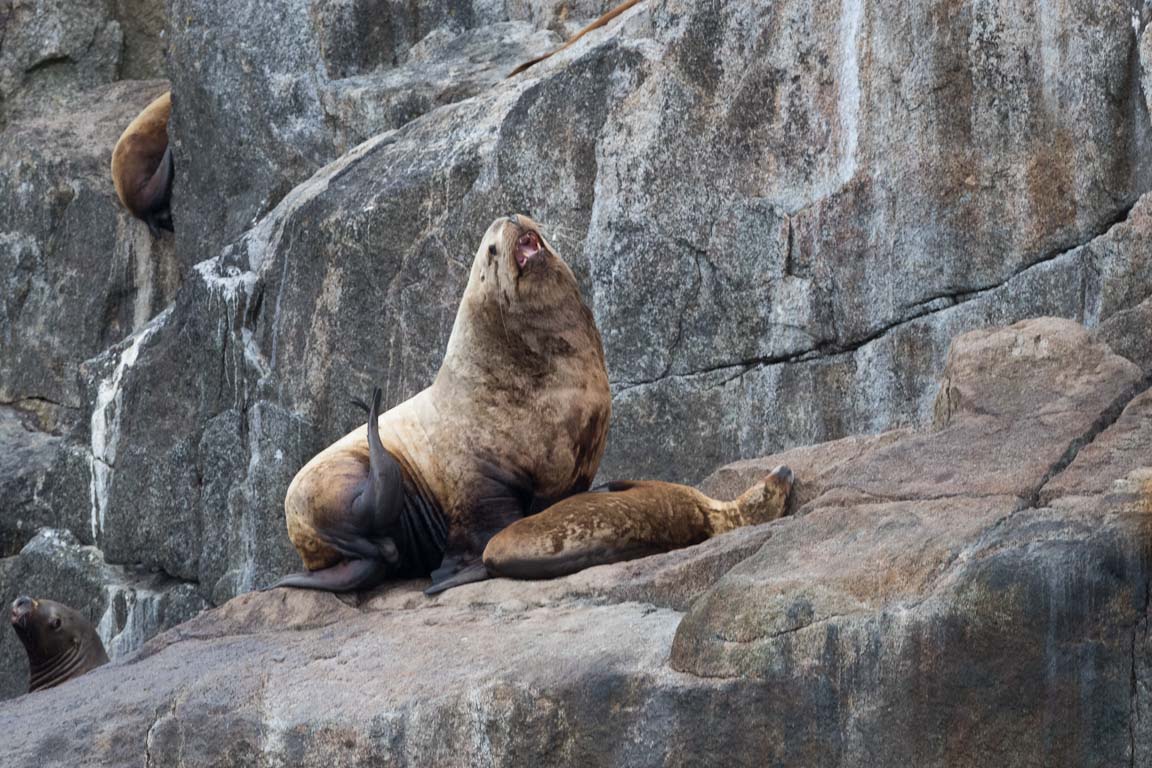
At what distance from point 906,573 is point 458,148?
591 centimetres

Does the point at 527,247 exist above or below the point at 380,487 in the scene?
above

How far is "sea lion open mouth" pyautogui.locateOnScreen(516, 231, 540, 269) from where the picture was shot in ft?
23.8

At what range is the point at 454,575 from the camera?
686 centimetres

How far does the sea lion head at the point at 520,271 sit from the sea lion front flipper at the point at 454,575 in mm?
1024

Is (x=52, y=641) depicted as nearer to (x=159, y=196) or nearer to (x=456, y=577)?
(x=456, y=577)

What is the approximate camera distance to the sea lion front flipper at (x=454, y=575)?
6672mm

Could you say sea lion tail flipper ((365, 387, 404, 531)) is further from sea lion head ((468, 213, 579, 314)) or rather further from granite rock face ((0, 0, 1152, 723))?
granite rock face ((0, 0, 1152, 723))

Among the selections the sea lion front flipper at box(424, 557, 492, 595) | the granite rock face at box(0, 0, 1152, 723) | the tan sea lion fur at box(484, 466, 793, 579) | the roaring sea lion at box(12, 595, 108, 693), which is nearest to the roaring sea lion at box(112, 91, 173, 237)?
the granite rock face at box(0, 0, 1152, 723)

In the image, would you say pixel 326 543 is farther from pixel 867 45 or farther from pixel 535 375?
pixel 867 45

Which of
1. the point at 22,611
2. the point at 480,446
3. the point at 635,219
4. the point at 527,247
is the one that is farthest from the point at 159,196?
the point at 480,446

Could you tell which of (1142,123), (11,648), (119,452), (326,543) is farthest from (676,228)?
(11,648)

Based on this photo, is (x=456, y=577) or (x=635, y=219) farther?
(x=635, y=219)

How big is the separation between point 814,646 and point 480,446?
259cm

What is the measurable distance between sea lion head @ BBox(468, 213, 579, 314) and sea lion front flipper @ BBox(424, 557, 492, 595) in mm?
1024
